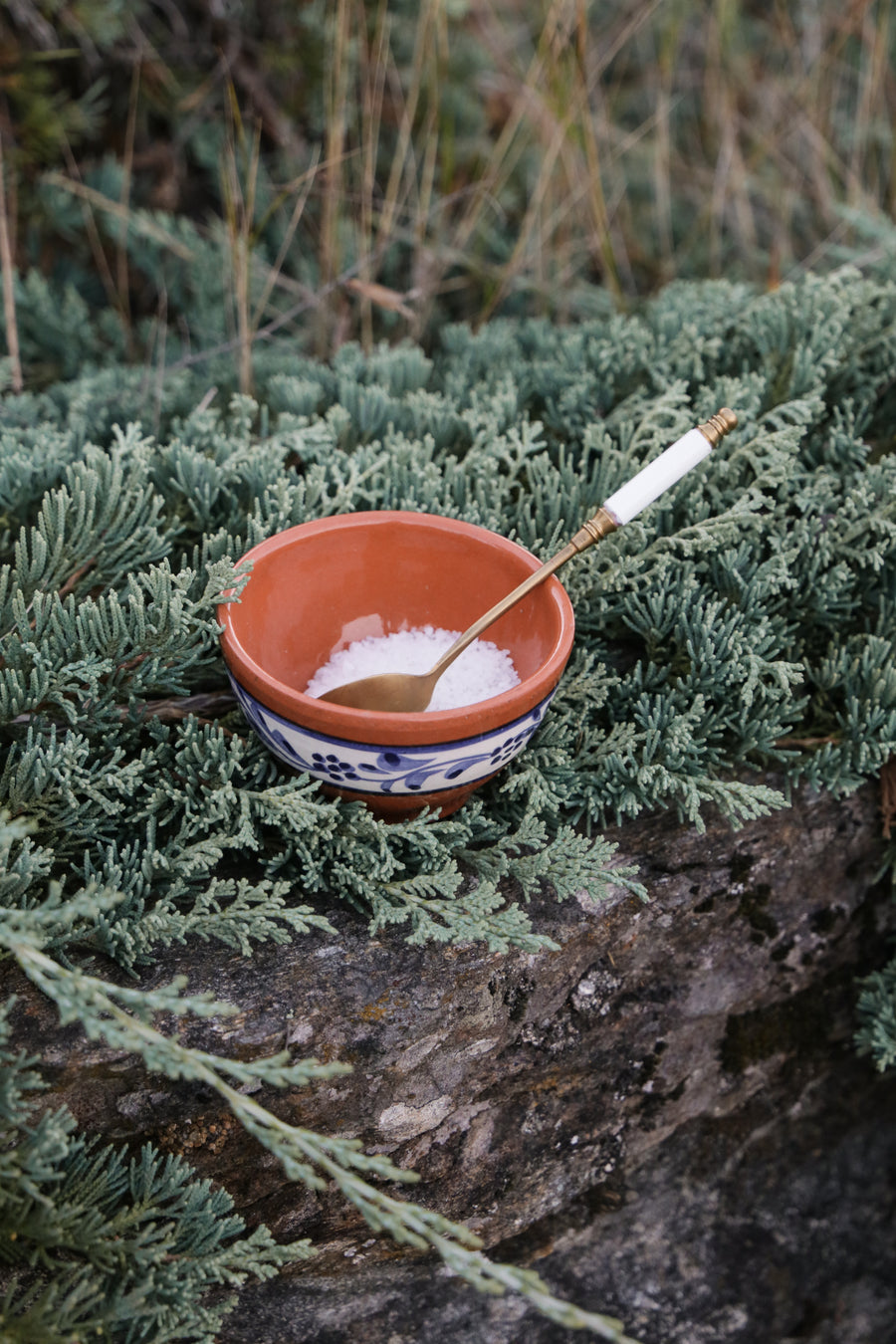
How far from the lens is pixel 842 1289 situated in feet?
6.61

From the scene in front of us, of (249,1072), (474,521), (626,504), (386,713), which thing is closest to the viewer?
(249,1072)

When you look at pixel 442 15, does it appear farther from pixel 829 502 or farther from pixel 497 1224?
pixel 497 1224

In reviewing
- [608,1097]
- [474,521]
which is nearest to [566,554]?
[474,521]

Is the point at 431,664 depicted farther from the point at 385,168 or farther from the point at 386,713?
the point at 385,168

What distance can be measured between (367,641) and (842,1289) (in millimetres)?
1550

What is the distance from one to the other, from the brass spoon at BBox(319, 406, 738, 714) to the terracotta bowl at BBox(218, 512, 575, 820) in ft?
0.24

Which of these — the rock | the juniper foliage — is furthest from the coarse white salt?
the rock

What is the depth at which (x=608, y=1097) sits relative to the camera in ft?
A: 5.40

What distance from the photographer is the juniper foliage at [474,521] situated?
4.41 ft

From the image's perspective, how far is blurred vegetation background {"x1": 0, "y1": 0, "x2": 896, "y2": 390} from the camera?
2.64m

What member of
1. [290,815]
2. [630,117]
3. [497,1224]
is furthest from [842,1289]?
[630,117]

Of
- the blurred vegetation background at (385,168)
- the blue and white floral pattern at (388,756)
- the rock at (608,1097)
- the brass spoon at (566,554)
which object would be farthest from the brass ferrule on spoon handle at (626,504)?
the blurred vegetation background at (385,168)

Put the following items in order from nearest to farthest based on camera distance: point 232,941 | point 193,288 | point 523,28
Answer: point 232,941 → point 193,288 → point 523,28

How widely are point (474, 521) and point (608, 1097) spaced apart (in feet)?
3.09
